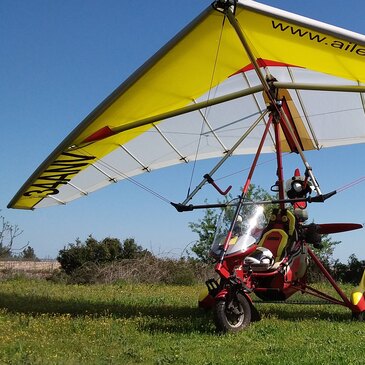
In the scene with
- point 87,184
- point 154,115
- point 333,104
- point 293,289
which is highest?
point 333,104

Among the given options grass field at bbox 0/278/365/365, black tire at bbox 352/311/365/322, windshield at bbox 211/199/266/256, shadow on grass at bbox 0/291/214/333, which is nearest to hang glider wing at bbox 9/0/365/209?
windshield at bbox 211/199/266/256

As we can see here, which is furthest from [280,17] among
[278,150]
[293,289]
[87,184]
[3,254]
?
[3,254]

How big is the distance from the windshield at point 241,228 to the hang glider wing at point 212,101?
150 centimetres

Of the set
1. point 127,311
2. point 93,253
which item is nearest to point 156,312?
point 127,311

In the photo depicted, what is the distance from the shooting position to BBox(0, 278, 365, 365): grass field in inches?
209

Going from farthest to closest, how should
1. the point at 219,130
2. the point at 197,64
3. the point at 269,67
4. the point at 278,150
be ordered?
the point at 219,130 < the point at 269,67 < the point at 278,150 < the point at 197,64

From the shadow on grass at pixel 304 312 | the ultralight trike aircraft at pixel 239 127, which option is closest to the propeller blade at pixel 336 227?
the ultralight trike aircraft at pixel 239 127

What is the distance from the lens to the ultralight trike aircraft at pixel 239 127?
22.1 feet

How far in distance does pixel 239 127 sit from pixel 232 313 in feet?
A: 17.8

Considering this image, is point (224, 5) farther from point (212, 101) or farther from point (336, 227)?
point (336, 227)

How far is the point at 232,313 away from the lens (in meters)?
6.72

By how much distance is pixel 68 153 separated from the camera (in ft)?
29.5

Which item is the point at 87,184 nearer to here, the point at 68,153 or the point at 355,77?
the point at 68,153

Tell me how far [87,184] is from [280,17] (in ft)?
21.5
